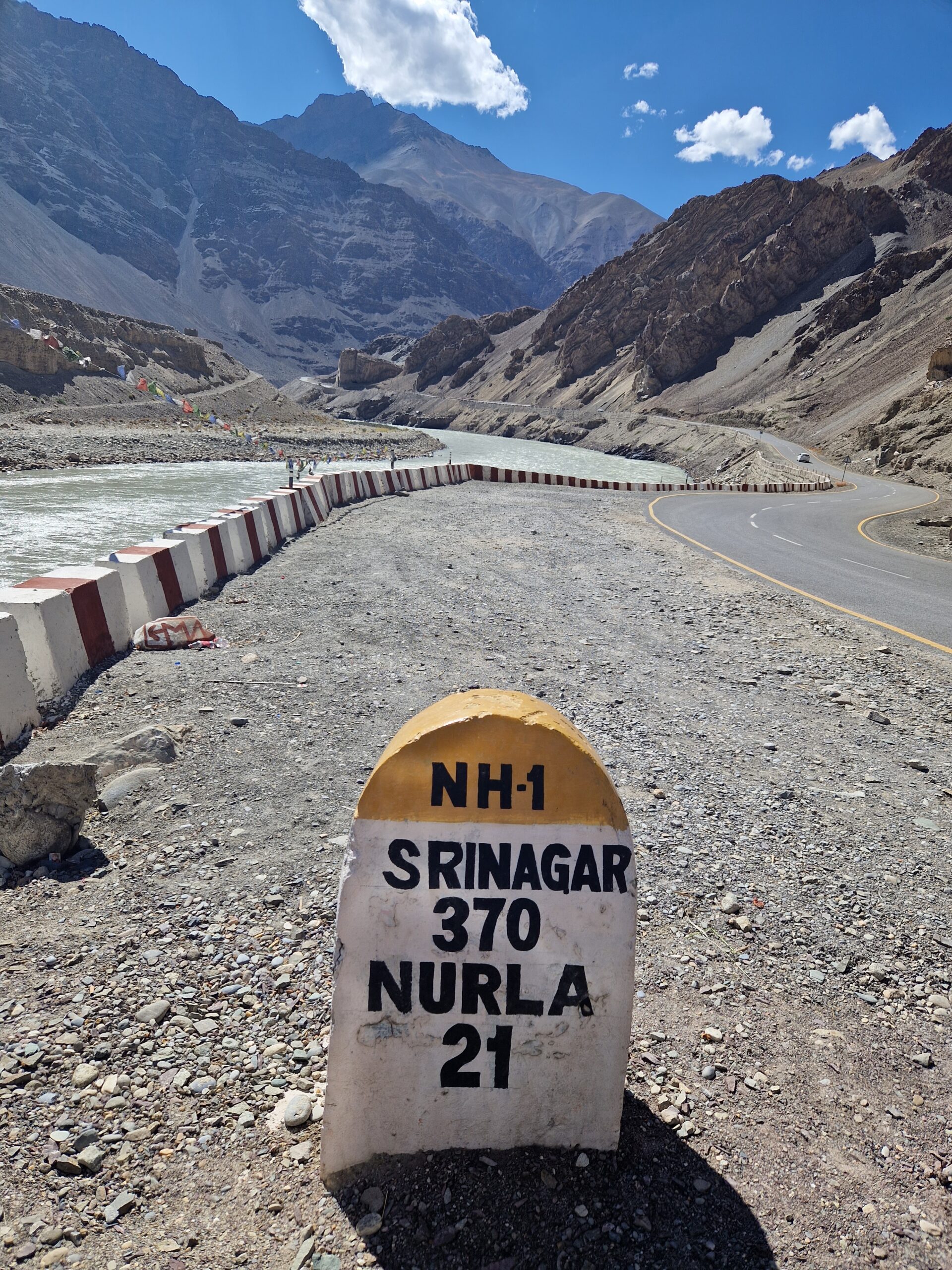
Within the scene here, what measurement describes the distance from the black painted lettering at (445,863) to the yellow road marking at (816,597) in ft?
24.7

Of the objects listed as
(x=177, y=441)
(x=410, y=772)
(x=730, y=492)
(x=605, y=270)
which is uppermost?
(x=605, y=270)

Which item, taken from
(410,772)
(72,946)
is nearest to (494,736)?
(410,772)

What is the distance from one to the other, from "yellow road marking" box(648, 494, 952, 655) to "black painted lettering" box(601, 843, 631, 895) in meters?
7.22

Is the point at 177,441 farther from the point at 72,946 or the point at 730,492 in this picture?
the point at 72,946

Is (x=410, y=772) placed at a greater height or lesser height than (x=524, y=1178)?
greater

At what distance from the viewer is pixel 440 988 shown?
2043 millimetres

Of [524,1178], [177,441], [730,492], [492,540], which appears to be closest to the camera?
[524,1178]

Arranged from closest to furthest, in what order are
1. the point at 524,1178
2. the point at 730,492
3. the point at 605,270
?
1. the point at 524,1178
2. the point at 730,492
3. the point at 605,270

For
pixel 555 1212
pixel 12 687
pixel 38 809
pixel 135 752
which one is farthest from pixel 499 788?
pixel 12 687

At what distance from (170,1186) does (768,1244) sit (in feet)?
5.60

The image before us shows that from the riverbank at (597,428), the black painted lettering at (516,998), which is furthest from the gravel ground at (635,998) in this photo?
the riverbank at (597,428)

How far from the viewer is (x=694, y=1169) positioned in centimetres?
216

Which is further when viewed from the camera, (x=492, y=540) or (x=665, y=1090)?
(x=492, y=540)

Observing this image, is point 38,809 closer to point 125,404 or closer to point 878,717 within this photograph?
point 878,717
